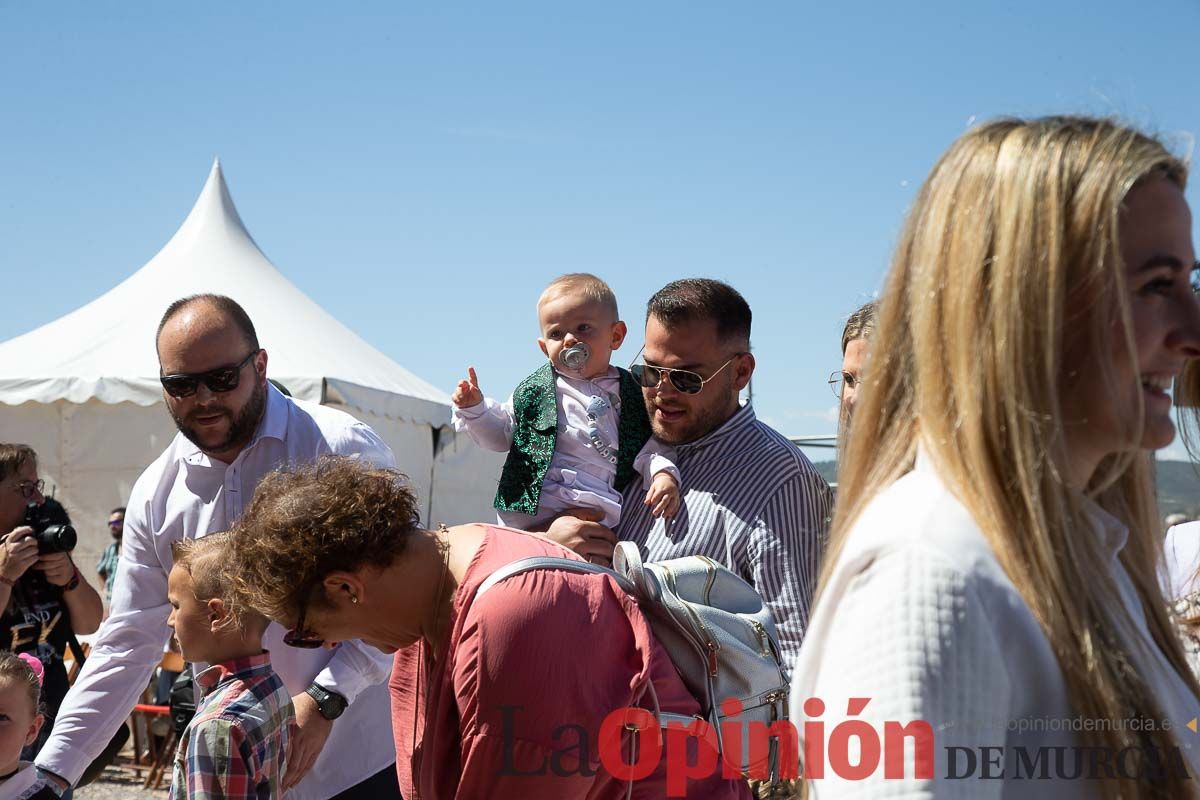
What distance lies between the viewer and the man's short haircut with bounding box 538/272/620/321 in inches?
154

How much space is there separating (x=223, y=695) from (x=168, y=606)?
97cm

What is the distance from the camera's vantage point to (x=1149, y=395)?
121 centimetres

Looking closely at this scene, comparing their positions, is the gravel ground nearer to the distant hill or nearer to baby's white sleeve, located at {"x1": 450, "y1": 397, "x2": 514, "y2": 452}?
baby's white sleeve, located at {"x1": 450, "y1": 397, "x2": 514, "y2": 452}

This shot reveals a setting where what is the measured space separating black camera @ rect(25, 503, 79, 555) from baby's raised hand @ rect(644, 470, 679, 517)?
2595 millimetres

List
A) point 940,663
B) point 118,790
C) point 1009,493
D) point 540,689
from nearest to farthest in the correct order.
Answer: point 940,663
point 1009,493
point 540,689
point 118,790

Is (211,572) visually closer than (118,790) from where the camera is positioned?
Yes

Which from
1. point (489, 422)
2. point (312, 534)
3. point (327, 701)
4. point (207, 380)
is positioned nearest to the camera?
point (312, 534)

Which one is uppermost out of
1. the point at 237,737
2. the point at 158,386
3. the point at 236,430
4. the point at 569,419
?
the point at 158,386

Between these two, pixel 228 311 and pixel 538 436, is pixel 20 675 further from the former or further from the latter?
pixel 538 436

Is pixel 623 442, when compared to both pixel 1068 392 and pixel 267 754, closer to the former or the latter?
pixel 267 754

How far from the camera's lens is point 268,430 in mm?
3262

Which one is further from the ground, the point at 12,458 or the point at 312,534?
the point at 12,458

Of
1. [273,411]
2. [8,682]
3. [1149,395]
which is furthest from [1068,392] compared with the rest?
[8,682]

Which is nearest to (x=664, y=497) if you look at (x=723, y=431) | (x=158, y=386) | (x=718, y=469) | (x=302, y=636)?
(x=718, y=469)
